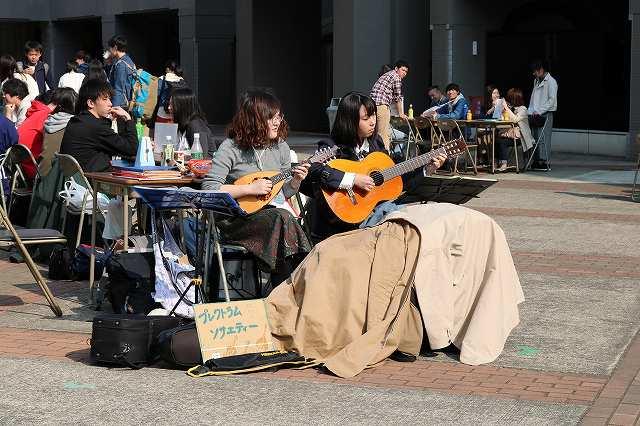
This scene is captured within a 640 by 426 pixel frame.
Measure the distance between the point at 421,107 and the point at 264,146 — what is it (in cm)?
1669

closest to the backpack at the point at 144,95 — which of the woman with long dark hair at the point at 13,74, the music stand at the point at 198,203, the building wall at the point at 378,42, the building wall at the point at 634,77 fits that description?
the woman with long dark hair at the point at 13,74

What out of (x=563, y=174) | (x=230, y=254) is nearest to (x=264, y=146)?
(x=230, y=254)

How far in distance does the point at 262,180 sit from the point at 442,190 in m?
1.34

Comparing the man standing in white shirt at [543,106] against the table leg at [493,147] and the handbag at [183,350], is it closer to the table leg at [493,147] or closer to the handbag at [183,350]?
the table leg at [493,147]

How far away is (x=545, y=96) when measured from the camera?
18.5m

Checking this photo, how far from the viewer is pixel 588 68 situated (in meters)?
22.5

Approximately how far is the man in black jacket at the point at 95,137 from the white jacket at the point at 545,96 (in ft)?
32.4

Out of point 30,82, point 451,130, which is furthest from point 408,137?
point 30,82

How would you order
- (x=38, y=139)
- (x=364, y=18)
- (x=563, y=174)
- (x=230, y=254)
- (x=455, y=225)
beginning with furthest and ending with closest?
1. (x=364, y=18)
2. (x=563, y=174)
3. (x=38, y=139)
4. (x=230, y=254)
5. (x=455, y=225)

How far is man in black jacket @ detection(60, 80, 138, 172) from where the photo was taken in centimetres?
991

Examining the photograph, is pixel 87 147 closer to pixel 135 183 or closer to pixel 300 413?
pixel 135 183

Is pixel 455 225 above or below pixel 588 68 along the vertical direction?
below

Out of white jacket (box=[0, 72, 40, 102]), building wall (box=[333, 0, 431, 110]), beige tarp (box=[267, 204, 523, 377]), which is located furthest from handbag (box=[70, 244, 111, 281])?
building wall (box=[333, 0, 431, 110])

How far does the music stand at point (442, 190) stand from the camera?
8.20 m
